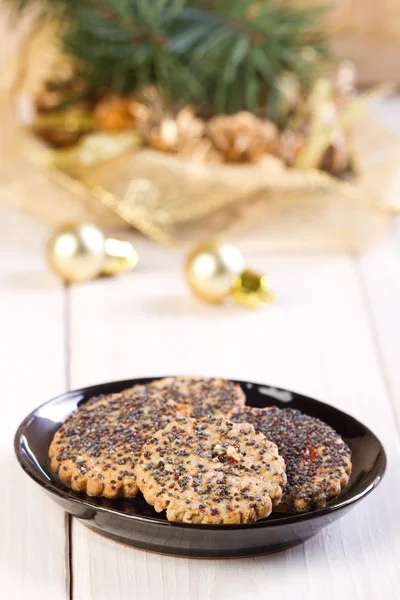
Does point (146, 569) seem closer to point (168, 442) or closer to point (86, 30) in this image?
point (168, 442)

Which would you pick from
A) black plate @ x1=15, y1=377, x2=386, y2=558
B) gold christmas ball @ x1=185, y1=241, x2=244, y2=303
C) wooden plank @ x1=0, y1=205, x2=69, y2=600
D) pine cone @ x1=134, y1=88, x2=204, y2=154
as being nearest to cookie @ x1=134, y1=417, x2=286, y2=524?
black plate @ x1=15, y1=377, x2=386, y2=558

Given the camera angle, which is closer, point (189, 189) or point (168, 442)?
point (168, 442)

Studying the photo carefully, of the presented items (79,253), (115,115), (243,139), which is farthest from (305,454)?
(115,115)

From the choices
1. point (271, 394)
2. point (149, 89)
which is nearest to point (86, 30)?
point (149, 89)

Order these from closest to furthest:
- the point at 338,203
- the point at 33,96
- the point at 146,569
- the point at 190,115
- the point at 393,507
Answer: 1. the point at 146,569
2. the point at 393,507
3. the point at 338,203
4. the point at 190,115
5. the point at 33,96

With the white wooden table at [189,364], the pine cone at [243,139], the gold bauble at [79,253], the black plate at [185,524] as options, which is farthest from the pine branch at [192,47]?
the black plate at [185,524]
